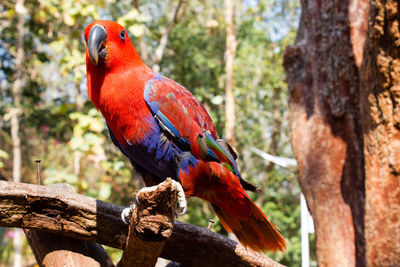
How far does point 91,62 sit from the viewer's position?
5.72 ft

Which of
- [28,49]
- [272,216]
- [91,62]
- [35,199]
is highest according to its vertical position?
[28,49]

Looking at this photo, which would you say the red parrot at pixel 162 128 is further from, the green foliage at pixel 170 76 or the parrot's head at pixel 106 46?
the green foliage at pixel 170 76

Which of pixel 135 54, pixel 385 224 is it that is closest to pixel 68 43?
pixel 135 54

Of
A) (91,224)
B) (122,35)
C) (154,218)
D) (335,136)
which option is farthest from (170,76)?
(154,218)

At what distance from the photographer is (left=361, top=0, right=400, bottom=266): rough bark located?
177 centimetres

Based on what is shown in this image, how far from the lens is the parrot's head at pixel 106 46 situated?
164 centimetres

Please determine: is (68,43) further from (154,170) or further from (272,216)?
(272,216)

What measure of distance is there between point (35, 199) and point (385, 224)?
5.53 feet

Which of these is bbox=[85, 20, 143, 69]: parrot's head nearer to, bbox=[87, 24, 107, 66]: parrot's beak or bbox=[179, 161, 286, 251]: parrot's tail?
bbox=[87, 24, 107, 66]: parrot's beak

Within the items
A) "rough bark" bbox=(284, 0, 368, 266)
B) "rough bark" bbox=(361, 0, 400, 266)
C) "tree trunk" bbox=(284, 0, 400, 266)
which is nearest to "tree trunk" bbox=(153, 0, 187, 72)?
"tree trunk" bbox=(284, 0, 400, 266)

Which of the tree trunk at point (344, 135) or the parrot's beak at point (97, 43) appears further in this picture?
the tree trunk at point (344, 135)

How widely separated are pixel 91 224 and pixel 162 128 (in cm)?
53

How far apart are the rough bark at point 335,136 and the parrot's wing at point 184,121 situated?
888mm

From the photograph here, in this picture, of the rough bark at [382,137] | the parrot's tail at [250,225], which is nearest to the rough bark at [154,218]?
the parrot's tail at [250,225]
